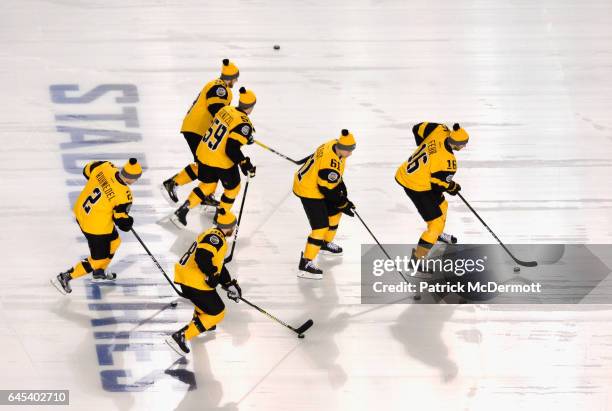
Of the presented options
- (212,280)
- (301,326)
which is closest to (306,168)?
(301,326)

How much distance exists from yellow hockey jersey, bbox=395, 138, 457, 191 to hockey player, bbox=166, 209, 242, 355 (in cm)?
160

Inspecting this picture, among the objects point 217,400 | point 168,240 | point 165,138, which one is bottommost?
point 217,400

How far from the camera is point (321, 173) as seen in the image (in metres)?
6.00

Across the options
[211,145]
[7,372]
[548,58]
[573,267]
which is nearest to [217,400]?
[7,372]

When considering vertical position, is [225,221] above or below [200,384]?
above

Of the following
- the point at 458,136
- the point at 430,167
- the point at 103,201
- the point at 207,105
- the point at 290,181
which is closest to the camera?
the point at 103,201

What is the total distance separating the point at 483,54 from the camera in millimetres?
9094

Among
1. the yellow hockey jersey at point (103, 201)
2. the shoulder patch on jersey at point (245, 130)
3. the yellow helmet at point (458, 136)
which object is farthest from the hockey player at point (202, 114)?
the yellow helmet at point (458, 136)

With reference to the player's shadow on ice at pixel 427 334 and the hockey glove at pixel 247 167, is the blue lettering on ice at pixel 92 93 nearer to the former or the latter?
the hockey glove at pixel 247 167

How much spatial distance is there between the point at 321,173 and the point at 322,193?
0.19 meters

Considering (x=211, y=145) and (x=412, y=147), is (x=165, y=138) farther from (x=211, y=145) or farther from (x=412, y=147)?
(x=412, y=147)

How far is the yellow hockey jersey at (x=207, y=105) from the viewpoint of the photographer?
6758 millimetres

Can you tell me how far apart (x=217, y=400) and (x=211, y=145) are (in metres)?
2.08

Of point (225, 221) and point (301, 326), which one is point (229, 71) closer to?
point (225, 221)
